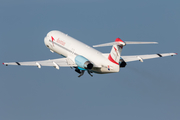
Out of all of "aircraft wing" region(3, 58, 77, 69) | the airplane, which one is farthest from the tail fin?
"aircraft wing" region(3, 58, 77, 69)

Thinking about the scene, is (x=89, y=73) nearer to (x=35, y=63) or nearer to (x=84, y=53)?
(x=84, y=53)

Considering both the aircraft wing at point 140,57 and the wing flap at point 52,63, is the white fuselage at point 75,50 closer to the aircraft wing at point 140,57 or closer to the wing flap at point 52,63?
the wing flap at point 52,63

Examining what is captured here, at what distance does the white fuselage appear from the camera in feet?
253

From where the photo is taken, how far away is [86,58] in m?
81.0

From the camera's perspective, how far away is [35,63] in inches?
3135

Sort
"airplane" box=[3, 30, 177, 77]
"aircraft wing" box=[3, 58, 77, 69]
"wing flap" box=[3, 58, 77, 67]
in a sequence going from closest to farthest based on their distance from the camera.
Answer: "airplane" box=[3, 30, 177, 77] < "aircraft wing" box=[3, 58, 77, 69] < "wing flap" box=[3, 58, 77, 67]

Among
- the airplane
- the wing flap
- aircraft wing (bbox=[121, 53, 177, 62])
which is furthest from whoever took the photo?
aircraft wing (bbox=[121, 53, 177, 62])

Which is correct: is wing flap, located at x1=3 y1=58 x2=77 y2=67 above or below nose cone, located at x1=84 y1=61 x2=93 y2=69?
above

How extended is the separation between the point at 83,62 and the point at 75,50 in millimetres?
6932

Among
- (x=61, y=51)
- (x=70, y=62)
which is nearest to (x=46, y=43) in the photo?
(x=61, y=51)

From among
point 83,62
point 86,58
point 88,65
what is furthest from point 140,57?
point 83,62

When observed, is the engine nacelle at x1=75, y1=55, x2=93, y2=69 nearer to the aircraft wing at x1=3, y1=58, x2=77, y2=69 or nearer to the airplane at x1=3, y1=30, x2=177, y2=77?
the airplane at x1=3, y1=30, x2=177, y2=77

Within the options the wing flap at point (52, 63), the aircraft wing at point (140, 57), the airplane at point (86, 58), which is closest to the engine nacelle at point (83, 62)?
the airplane at point (86, 58)

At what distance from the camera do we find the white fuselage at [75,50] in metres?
77.2
